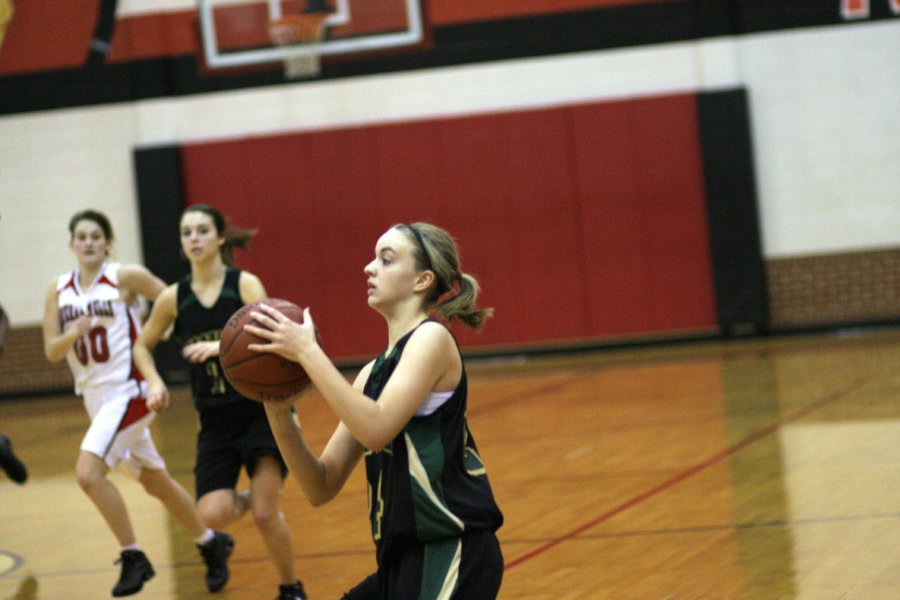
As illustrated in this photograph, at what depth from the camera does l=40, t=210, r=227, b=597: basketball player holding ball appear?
536 cm

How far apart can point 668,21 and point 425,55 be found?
2.66 meters

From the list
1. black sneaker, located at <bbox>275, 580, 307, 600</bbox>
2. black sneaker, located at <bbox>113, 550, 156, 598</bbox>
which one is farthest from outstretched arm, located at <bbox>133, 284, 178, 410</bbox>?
black sneaker, located at <bbox>275, 580, 307, 600</bbox>

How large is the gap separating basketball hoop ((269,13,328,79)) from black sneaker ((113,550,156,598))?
8.27 m

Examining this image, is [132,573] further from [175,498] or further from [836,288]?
[836,288]

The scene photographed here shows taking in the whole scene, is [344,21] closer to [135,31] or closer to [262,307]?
[135,31]

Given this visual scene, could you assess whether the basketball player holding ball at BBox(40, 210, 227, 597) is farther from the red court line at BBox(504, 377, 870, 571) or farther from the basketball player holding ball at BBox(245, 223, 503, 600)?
the basketball player holding ball at BBox(245, 223, 503, 600)

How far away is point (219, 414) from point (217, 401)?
0.19 ft

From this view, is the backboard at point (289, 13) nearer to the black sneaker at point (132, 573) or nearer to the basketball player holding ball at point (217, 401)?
the basketball player holding ball at point (217, 401)

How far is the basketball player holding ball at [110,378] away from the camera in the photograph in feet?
17.6

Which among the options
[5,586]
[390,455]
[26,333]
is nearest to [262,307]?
[390,455]

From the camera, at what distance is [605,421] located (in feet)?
30.3

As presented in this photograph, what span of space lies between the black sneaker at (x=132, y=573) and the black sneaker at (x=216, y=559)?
0.27m

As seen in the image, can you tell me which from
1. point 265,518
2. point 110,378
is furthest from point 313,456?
point 110,378

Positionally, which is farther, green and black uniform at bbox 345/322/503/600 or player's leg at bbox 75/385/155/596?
player's leg at bbox 75/385/155/596
